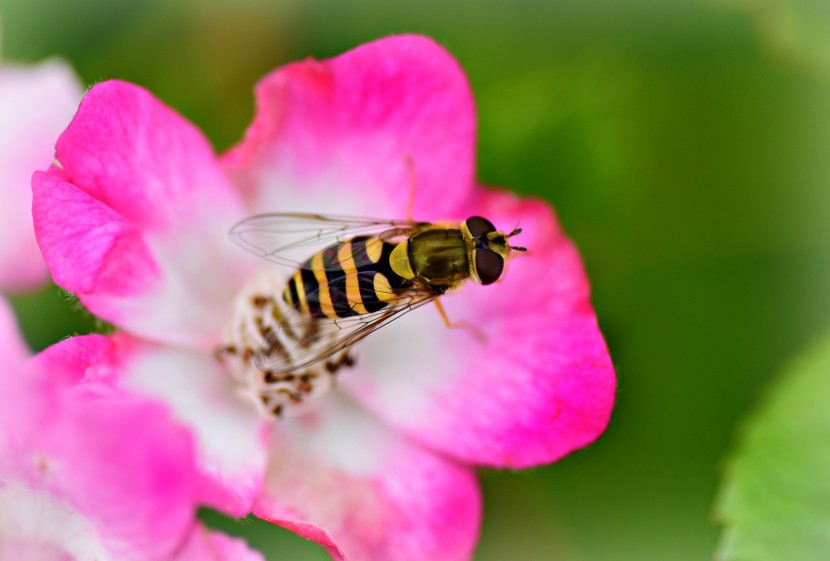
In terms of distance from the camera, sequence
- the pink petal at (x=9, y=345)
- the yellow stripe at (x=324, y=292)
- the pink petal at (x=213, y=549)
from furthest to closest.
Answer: the yellow stripe at (x=324, y=292)
the pink petal at (x=213, y=549)
the pink petal at (x=9, y=345)

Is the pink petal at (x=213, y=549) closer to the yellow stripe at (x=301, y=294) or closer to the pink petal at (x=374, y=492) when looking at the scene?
the pink petal at (x=374, y=492)

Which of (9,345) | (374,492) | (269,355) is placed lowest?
(374,492)

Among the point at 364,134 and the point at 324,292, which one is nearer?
the point at 324,292

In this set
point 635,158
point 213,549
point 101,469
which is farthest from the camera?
point 635,158

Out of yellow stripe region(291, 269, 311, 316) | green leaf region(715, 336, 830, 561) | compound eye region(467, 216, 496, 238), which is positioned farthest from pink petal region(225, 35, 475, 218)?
green leaf region(715, 336, 830, 561)

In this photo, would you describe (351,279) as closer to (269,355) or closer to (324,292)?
(324,292)

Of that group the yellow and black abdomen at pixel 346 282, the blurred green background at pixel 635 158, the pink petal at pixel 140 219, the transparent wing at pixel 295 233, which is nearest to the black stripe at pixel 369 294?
the yellow and black abdomen at pixel 346 282

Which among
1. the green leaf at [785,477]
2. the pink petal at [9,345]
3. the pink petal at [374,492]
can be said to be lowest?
the green leaf at [785,477]

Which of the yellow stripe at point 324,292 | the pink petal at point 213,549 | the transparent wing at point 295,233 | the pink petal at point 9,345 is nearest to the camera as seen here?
the pink petal at point 9,345

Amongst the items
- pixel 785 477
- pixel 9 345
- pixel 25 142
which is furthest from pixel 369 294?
pixel 785 477
